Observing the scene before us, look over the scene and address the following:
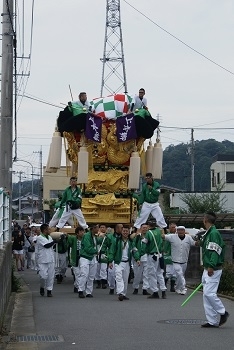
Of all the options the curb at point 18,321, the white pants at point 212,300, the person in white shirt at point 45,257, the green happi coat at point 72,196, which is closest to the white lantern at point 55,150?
the green happi coat at point 72,196

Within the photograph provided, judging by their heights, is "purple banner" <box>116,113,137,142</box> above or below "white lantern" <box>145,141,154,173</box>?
above

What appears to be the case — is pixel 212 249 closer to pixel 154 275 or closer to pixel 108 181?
pixel 154 275

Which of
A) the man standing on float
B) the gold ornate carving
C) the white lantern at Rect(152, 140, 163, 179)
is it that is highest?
the white lantern at Rect(152, 140, 163, 179)

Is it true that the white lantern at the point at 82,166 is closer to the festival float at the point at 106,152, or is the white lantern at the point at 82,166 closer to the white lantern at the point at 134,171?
the festival float at the point at 106,152

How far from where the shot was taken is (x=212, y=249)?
13383 millimetres

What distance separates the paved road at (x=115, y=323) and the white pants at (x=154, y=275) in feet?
1.25

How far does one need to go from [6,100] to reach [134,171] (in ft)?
15.4

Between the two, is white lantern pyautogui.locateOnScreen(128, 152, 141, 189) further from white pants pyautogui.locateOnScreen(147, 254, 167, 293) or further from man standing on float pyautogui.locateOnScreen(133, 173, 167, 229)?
white pants pyautogui.locateOnScreen(147, 254, 167, 293)

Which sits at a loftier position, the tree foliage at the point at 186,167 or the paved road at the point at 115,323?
the tree foliage at the point at 186,167

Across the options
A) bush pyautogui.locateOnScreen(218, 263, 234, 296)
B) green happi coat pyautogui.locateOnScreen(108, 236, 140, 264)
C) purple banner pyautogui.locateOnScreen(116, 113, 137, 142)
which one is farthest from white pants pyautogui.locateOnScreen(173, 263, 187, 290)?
purple banner pyautogui.locateOnScreen(116, 113, 137, 142)

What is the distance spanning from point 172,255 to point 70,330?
26.6ft

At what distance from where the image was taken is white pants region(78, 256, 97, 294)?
20.0 meters

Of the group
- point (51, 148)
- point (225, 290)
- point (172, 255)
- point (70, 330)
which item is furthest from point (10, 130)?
point (70, 330)

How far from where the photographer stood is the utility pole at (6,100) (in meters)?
21.3
